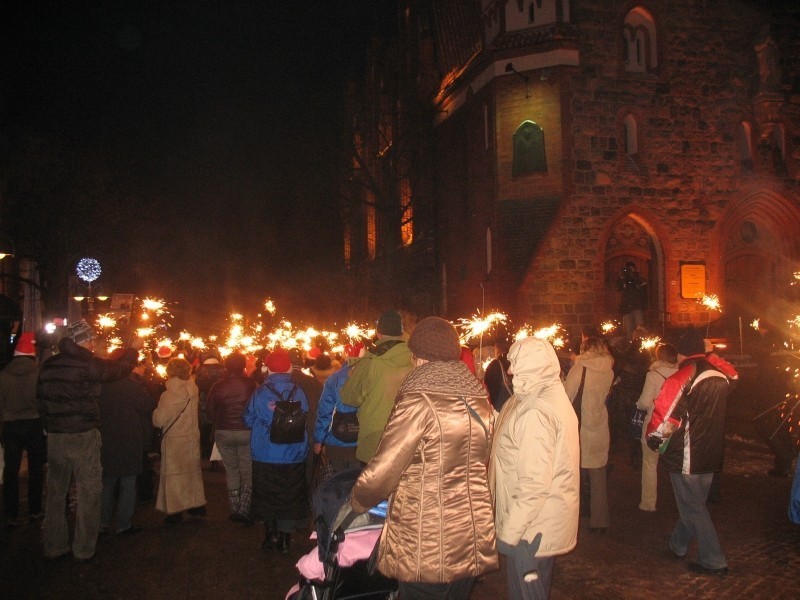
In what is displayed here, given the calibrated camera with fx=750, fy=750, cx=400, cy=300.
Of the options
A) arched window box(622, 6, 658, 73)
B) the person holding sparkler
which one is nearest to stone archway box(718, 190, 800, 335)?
arched window box(622, 6, 658, 73)

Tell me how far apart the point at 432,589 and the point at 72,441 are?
15.0ft

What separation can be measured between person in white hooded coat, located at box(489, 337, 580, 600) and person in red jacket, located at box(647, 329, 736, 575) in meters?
2.42

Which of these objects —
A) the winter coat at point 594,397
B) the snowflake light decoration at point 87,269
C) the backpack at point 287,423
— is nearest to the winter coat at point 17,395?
the backpack at point 287,423

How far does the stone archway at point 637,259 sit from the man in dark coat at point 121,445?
15.9 m

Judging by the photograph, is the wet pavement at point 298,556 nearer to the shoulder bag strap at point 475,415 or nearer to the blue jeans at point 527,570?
the blue jeans at point 527,570

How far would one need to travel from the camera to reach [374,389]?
6234mm

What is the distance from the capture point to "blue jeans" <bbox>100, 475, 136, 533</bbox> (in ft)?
26.4

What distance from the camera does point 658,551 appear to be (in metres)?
7.14

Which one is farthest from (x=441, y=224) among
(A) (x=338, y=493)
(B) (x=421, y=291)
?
(A) (x=338, y=493)

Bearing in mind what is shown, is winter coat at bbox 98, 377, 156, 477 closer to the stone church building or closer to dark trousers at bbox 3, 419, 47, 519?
dark trousers at bbox 3, 419, 47, 519

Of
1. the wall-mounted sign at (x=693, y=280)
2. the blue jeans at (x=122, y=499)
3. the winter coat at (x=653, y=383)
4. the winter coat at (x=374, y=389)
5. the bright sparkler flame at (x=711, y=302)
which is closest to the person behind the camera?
the winter coat at (x=374, y=389)

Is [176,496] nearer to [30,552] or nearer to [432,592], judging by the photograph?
[30,552]

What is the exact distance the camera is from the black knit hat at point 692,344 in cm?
667

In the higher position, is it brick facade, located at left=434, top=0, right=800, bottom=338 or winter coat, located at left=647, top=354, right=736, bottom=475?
brick facade, located at left=434, top=0, right=800, bottom=338
